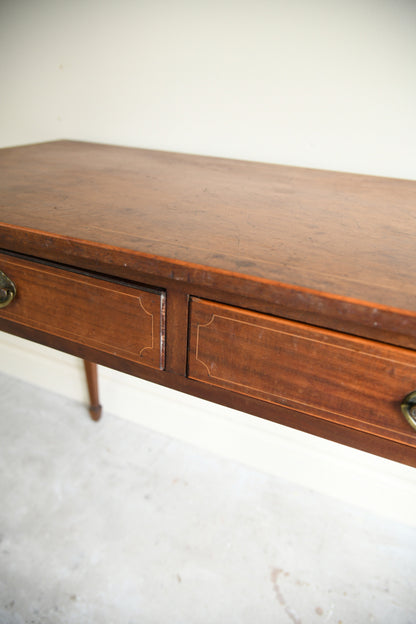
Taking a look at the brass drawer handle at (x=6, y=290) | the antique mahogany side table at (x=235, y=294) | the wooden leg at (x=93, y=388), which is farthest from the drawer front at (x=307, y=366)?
the wooden leg at (x=93, y=388)

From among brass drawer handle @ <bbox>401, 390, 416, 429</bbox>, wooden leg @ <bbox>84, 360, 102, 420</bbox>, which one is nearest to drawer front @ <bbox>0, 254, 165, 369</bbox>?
brass drawer handle @ <bbox>401, 390, 416, 429</bbox>

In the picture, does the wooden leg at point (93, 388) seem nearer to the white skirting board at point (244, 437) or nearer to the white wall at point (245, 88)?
the white skirting board at point (244, 437)

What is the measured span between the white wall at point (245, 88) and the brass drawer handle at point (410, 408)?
2.03 feet

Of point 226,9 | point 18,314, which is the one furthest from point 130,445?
point 226,9

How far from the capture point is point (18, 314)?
0.63 m

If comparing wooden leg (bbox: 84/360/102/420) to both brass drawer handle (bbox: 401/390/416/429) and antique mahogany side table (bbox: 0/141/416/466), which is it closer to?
antique mahogany side table (bbox: 0/141/416/466)

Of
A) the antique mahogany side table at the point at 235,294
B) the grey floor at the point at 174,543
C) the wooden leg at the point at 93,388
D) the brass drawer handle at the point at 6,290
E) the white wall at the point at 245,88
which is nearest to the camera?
the antique mahogany side table at the point at 235,294

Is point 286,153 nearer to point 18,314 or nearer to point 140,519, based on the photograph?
point 18,314

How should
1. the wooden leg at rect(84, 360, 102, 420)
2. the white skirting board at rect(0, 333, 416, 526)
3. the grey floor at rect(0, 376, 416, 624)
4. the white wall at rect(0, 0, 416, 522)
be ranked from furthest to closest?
the wooden leg at rect(84, 360, 102, 420) < the white skirting board at rect(0, 333, 416, 526) < the grey floor at rect(0, 376, 416, 624) < the white wall at rect(0, 0, 416, 522)

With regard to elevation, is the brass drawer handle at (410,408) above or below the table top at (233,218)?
below

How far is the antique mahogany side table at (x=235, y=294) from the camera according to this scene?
438 mm

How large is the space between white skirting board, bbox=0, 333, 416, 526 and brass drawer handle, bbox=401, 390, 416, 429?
0.80 m

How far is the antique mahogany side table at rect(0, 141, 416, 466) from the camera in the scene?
0.44 meters

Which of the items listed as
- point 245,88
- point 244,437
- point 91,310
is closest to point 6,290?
point 91,310
